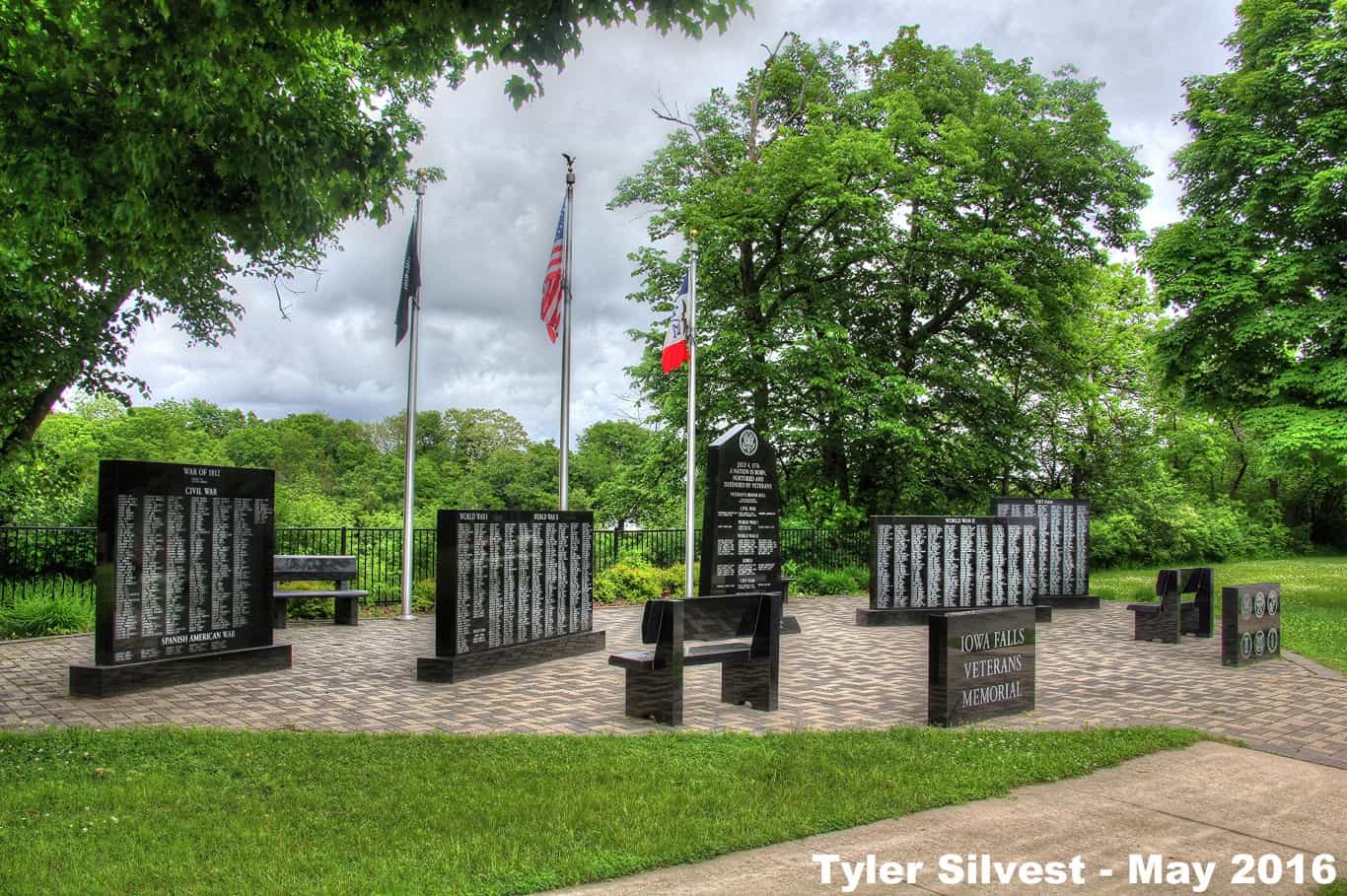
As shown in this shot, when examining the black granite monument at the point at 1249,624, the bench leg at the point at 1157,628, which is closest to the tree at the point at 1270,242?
the bench leg at the point at 1157,628

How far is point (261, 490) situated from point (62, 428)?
21.6m

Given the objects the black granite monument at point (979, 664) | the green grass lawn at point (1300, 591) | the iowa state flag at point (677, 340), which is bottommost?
the green grass lawn at point (1300, 591)

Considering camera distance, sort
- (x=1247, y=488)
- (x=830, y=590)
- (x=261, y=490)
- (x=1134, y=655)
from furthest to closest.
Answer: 1. (x=1247, y=488)
2. (x=830, y=590)
3. (x=1134, y=655)
4. (x=261, y=490)

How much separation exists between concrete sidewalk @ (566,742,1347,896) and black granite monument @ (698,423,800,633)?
659 cm

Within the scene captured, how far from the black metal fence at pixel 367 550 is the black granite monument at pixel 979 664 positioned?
981 cm

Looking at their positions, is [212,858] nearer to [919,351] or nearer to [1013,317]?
[919,351]

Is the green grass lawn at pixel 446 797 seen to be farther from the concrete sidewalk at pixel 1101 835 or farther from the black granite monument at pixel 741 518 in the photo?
the black granite monument at pixel 741 518

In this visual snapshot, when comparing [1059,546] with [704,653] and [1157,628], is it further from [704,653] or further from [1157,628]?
[704,653]

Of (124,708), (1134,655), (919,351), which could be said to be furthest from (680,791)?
(919,351)

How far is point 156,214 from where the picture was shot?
809 centimetres

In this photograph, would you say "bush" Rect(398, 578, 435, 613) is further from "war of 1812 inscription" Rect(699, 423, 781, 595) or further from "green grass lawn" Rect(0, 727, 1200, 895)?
"green grass lawn" Rect(0, 727, 1200, 895)

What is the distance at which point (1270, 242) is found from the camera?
60.0 ft

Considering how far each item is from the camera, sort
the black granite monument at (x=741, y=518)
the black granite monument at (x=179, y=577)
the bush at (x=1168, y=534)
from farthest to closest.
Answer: the bush at (x=1168, y=534)
the black granite monument at (x=741, y=518)
the black granite monument at (x=179, y=577)

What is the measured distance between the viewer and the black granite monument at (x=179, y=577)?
875 centimetres
